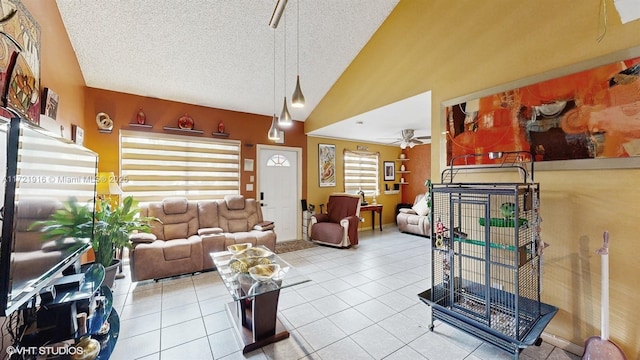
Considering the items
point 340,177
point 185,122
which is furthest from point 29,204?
point 340,177

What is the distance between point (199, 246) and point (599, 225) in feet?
13.9

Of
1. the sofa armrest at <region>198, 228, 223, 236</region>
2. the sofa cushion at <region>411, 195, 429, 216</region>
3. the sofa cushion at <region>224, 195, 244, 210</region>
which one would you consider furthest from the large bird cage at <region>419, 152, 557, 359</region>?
the sofa cushion at <region>411, 195, 429, 216</region>

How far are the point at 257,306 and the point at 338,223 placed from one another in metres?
3.34

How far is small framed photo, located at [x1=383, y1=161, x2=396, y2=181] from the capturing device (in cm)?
721

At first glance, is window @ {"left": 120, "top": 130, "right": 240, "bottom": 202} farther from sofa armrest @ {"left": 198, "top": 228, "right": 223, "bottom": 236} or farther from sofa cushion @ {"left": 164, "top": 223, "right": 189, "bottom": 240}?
sofa armrest @ {"left": 198, "top": 228, "right": 223, "bottom": 236}

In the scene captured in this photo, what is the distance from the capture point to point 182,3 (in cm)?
281

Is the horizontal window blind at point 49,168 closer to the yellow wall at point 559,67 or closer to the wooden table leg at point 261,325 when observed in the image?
the wooden table leg at point 261,325

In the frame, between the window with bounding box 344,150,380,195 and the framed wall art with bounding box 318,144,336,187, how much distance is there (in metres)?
0.42

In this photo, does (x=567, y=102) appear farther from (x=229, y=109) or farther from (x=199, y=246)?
(x=229, y=109)

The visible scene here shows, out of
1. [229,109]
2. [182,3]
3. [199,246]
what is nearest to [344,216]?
[199,246]

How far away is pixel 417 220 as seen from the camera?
229 inches

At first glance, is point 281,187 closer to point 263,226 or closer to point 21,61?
point 263,226

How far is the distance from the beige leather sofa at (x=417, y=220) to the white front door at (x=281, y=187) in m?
2.65

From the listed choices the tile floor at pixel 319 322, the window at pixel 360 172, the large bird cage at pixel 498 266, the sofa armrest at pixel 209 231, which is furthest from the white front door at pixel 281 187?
the large bird cage at pixel 498 266
